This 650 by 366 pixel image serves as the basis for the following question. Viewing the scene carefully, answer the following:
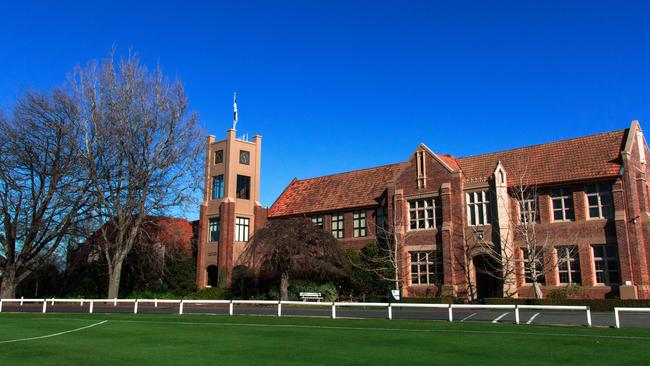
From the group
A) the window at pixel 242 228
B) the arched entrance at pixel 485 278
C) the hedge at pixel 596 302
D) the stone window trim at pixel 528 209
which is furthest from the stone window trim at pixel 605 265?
the window at pixel 242 228

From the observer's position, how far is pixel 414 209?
39156mm

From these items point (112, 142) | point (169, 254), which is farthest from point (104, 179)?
point (169, 254)

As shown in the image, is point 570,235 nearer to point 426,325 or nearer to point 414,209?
point 414,209

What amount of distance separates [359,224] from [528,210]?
13.1 metres

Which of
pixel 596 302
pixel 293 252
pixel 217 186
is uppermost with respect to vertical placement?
pixel 217 186

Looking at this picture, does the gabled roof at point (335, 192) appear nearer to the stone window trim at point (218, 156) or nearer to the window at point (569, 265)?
the stone window trim at point (218, 156)

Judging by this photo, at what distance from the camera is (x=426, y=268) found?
37.7 m

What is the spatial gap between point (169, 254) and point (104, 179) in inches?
448

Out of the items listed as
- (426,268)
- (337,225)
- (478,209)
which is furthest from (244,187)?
(478,209)

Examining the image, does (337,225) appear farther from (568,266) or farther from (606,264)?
(606,264)

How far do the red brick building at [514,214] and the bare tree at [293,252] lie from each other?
4.63 meters

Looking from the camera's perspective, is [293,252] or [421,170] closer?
[293,252]

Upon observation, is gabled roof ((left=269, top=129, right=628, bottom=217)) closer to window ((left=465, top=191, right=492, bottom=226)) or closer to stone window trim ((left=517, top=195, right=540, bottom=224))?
window ((left=465, top=191, right=492, bottom=226))

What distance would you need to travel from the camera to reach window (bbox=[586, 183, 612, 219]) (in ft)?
107
